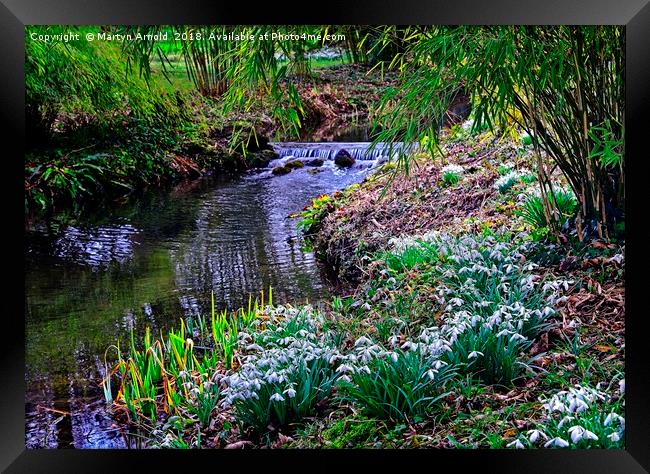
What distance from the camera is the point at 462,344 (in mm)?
2803

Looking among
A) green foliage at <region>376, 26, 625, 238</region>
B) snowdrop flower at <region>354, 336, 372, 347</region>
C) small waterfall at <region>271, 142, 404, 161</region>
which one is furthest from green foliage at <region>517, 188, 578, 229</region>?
snowdrop flower at <region>354, 336, 372, 347</region>

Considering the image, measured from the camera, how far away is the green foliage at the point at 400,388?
2.72m

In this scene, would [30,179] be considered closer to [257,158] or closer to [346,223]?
[257,158]

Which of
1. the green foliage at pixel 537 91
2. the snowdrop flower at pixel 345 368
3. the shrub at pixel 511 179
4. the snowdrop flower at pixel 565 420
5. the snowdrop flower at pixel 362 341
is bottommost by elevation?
the snowdrop flower at pixel 565 420

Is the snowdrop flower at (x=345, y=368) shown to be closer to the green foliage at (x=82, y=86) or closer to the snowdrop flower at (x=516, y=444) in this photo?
the snowdrop flower at (x=516, y=444)

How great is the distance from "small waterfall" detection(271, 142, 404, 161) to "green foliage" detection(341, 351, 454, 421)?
32.8 inches

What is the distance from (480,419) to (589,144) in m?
1.22

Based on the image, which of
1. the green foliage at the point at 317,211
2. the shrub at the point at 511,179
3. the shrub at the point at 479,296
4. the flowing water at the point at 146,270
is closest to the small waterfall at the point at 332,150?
the flowing water at the point at 146,270

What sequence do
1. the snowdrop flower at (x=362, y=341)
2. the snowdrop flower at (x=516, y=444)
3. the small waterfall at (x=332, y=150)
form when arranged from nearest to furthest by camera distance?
the snowdrop flower at (x=516, y=444) < the snowdrop flower at (x=362, y=341) < the small waterfall at (x=332, y=150)

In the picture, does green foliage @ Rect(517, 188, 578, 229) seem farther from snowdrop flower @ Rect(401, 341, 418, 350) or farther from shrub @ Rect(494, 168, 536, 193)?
snowdrop flower @ Rect(401, 341, 418, 350)

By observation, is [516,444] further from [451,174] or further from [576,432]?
[451,174]
